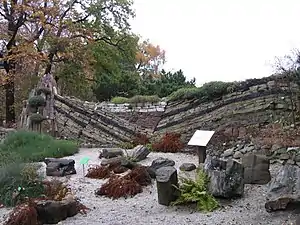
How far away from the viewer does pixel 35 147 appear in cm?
900

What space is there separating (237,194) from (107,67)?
43.6 feet

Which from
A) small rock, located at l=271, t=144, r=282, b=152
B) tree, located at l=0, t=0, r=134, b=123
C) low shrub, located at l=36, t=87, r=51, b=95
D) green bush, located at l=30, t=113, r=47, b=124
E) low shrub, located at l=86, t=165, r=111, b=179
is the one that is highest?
tree, located at l=0, t=0, r=134, b=123

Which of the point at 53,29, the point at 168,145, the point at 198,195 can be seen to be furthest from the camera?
the point at 53,29

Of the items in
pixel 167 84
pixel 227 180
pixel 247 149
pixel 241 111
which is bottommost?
pixel 227 180

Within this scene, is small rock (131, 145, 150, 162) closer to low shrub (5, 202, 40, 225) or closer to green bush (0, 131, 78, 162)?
green bush (0, 131, 78, 162)

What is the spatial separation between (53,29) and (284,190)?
13803mm

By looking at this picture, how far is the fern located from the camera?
15.6 feet

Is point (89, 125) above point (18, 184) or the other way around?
above

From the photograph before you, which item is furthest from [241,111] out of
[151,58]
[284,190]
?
[151,58]

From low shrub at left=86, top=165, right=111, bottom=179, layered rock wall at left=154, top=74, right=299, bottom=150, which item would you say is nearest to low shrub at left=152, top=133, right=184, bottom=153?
layered rock wall at left=154, top=74, right=299, bottom=150

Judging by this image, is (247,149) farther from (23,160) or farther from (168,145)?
(23,160)

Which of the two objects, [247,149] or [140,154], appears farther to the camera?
[140,154]

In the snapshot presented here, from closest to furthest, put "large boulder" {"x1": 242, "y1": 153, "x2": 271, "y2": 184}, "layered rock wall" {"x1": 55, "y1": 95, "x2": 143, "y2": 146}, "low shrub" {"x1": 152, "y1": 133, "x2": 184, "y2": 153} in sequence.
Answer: "large boulder" {"x1": 242, "y1": 153, "x2": 271, "y2": 184}
"low shrub" {"x1": 152, "y1": 133, "x2": 184, "y2": 153}
"layered rock wall" {"x1": 55, "y1": 95, "x2": 143, "y2": 146}

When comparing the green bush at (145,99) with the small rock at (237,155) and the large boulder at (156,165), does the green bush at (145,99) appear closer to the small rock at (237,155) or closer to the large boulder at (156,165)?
the small rock at (237,155)
